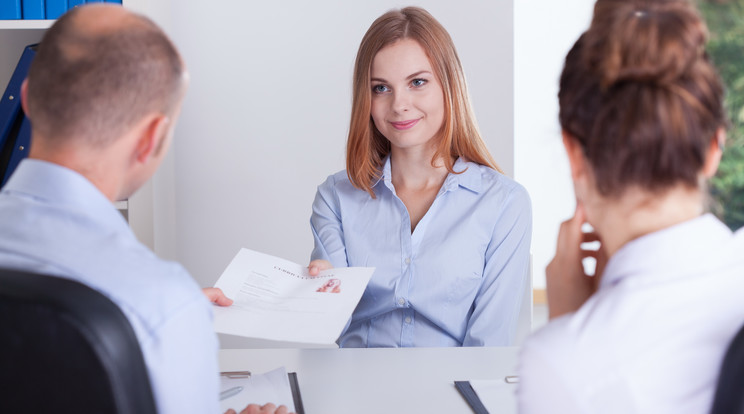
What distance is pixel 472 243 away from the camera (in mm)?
1972

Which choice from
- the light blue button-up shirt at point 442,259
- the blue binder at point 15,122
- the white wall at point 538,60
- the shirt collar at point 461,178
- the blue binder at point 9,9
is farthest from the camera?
the white wall at point 538,60

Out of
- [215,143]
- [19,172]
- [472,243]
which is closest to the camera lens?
[19,172]

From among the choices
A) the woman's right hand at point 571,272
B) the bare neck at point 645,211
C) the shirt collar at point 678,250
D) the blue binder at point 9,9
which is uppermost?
the blue binder at point 9,9

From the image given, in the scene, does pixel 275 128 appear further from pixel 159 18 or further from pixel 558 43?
pixel 558 43

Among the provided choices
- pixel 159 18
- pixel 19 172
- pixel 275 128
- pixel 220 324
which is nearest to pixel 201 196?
pixel 275 128

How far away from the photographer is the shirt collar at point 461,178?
204cm

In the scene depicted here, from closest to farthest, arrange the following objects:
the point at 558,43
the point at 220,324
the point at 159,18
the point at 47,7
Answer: the point at 220,324 → the point at 47,7 → the point at 159,18 → the point at 558,43

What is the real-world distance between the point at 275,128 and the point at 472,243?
1.45 m

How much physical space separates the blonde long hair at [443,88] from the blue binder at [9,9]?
1.25 m

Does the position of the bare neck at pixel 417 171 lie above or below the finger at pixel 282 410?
above

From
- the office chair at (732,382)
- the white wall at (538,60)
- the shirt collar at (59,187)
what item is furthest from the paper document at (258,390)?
the white wall at (538,60)

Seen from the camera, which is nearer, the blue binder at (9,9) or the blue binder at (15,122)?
the blue binder at (15,122)

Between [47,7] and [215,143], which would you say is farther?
[215,143]

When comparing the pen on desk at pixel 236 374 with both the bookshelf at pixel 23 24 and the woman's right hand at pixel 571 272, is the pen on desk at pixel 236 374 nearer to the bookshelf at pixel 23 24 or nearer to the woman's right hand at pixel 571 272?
the woman's right hand at pixel 571 272
